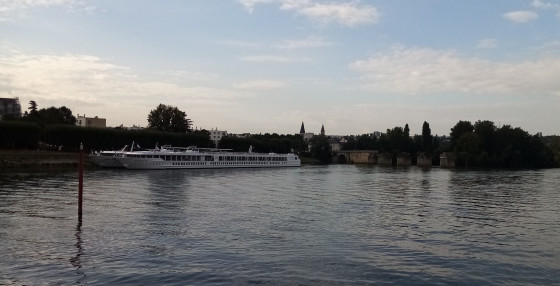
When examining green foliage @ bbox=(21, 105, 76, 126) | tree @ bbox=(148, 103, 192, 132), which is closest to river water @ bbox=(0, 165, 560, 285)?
green foliage @ bbox=(21, 105, 76, 126)

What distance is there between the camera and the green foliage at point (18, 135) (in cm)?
10575

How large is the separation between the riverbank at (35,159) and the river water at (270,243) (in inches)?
2138

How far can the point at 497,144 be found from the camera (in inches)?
7106

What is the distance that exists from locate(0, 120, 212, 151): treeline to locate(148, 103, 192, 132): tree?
33.3m

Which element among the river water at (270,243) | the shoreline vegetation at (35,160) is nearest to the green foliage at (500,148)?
the shoreline vegetation at (35,160)

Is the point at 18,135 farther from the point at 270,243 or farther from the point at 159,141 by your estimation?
the point at 270,243

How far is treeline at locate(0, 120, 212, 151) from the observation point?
108m

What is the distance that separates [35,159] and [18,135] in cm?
1458

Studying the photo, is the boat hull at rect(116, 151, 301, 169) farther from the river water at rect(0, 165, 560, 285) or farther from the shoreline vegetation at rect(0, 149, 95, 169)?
the river water at rect(0, 165, 560, 285)

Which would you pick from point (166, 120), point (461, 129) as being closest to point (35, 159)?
point (166, 120)

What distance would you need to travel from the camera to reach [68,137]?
Answer: 11806cm

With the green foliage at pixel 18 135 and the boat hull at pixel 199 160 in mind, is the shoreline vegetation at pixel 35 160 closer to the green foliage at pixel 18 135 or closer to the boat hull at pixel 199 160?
the green foliage at pixel 18 135

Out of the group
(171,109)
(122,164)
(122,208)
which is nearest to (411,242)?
(122,208)

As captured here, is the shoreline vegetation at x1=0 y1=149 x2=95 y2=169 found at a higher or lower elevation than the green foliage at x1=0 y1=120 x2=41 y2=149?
lower
